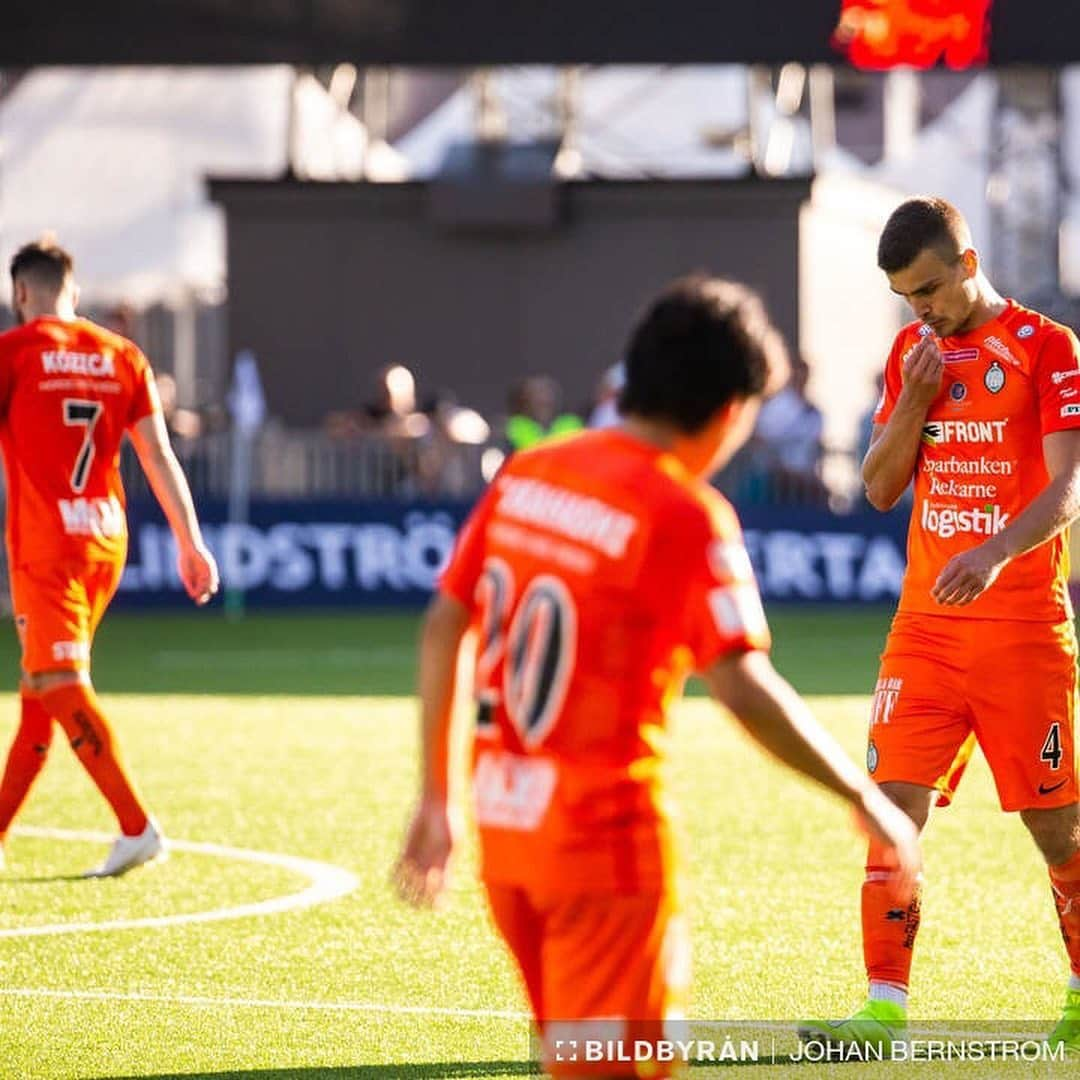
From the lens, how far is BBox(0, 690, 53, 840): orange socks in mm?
9836

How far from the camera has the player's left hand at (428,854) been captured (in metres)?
4.50

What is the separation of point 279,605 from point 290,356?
8.13 meters

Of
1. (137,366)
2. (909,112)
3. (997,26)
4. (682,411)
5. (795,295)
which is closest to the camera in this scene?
(682,411)

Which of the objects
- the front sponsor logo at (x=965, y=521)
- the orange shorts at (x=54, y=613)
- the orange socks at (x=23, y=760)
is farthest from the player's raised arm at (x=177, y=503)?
the front sponsor logo at (x=965, y=521)

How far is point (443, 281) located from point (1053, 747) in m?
24.0

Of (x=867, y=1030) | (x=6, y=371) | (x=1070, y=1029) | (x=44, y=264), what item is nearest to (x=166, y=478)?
(x=6, y=371)

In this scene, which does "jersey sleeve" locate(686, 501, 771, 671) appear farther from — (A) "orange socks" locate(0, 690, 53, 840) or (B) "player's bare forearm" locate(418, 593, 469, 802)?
(A) "orange socks" locate(0, 690, 53, 840)

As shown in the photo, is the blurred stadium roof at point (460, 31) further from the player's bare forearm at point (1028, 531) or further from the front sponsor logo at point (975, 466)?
the player's bare forearm at point (1028, 531)

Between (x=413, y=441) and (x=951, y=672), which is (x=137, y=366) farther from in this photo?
(x=413, y=441)

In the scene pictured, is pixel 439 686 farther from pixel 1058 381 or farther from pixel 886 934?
pixel 1058 381

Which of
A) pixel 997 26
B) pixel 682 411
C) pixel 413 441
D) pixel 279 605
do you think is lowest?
pixel 279 605

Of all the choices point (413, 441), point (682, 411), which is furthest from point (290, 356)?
point (682, 411)

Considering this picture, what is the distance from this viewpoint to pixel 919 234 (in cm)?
664

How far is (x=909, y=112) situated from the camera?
1641 inches
